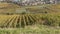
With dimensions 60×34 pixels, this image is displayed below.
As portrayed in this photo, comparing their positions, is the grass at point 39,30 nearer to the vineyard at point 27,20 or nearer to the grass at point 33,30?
the grass at point 33,30

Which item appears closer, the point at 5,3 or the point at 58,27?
the point at 58,27

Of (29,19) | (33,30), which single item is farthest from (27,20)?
(33,30)

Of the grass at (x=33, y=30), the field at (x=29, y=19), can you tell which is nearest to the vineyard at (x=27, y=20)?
the field at (x=29, y=19)

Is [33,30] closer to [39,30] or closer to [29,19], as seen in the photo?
[39,30]

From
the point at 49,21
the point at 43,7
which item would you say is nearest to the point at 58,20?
the point at 49,21

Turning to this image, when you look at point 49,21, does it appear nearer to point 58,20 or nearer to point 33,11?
point 58,20

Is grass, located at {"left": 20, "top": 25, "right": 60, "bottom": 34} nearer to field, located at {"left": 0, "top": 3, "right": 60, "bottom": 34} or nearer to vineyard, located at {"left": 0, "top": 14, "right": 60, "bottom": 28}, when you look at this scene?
field, located at {"left": 0, "top": 3, "right": 60, "bottom": 34}

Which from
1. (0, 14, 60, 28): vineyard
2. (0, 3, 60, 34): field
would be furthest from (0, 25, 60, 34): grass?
(0, 14, 60, 28): vineyard

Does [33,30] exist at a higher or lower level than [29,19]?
lower
